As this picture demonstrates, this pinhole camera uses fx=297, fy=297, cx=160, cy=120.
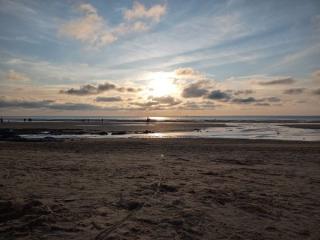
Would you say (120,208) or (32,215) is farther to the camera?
(120,208)

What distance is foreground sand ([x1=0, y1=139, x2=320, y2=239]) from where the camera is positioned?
20.1ft

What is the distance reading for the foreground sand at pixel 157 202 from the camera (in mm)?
6125

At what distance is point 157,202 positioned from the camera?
26.2ft

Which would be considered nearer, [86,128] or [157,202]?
[157,202]

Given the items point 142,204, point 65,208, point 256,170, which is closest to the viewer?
point 65,208

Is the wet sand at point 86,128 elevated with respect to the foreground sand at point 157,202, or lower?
elevated

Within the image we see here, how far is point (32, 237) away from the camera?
5.67 meters

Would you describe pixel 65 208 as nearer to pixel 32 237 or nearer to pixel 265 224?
pixel 32 237

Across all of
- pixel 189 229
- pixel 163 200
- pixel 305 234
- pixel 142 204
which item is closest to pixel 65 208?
pixel 142 204

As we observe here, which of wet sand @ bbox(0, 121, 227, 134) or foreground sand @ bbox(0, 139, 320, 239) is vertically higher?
wet sand @ bbox(0, 121, 227, 134)

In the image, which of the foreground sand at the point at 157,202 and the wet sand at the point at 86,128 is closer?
the foreground sand at the point at 157,202

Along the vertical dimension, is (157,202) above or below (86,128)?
below

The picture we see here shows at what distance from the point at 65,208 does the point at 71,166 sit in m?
6.33

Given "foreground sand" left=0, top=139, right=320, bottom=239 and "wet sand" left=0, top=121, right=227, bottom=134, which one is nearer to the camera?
"foreground sand" left=0, top=139, right=320, bottom=239
